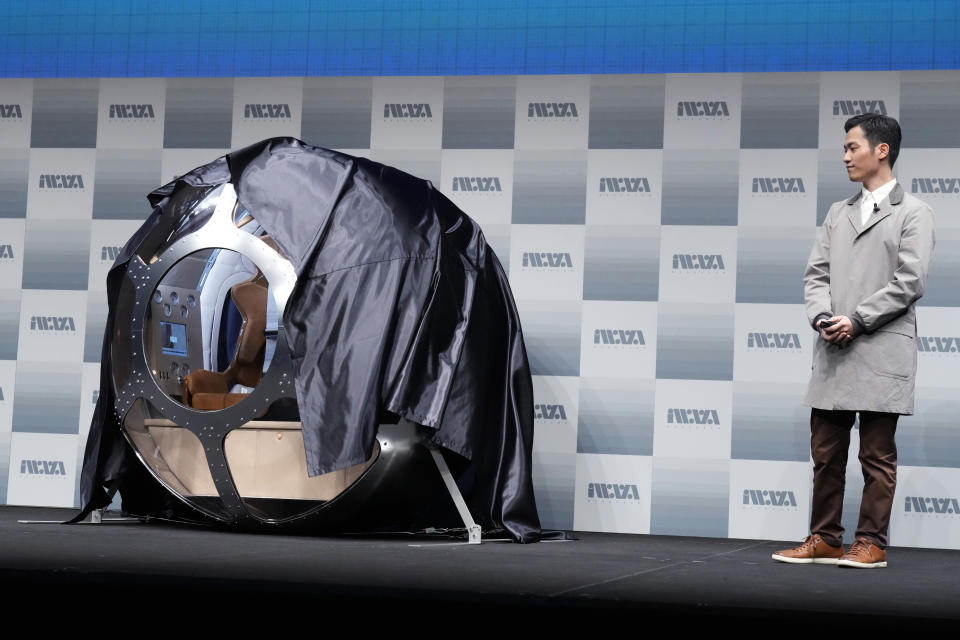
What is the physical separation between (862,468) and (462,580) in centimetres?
180

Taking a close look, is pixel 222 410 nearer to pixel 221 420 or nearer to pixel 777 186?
pixel 221 420

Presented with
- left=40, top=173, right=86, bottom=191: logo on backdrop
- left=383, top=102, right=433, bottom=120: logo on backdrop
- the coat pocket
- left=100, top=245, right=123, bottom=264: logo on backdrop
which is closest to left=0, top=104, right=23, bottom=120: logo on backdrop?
left=40, top=173, right=86, bottom=191: logo on backdrop

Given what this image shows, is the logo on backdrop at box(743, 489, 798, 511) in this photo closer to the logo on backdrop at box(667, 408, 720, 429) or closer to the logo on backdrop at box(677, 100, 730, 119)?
the logo on backdrop at box(667, 408, 720, 429)

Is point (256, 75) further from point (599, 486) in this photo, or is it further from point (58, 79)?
point (599, 486)

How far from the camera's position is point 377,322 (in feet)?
15.6

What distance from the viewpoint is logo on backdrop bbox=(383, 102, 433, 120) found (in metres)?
6.29

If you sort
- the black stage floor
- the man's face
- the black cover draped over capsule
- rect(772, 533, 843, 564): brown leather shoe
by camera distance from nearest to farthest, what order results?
the black stage floor, rect(772, 533, 843, 564): brown leather shoe, the man's face, the black cover draped over capsule

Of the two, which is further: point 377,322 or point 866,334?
point 377,322

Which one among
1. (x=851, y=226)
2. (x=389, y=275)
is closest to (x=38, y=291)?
(x=389, y=275)

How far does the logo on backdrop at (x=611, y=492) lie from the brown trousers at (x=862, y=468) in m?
1.44

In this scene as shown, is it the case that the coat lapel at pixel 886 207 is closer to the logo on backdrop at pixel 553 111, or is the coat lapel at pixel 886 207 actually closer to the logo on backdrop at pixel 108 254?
the logo on backdrop at pixel 553 111

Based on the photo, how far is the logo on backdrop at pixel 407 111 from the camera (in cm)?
629

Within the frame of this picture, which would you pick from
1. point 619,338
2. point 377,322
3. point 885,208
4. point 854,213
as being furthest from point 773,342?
point 377,322

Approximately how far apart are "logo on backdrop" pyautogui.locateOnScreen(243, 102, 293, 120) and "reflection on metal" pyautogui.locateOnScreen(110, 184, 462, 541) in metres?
1.29
